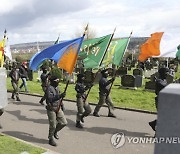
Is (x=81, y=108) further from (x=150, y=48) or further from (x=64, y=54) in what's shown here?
(x=150, y=48)

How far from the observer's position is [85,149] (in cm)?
684

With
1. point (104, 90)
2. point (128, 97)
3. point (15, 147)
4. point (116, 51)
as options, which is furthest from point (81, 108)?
point (128, 97)

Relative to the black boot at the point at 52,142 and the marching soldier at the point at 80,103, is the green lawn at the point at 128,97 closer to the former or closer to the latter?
the marching soldier at the point at 80,103

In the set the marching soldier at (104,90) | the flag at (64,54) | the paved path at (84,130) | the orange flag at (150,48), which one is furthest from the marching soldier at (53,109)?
the orange flag at (150,48)

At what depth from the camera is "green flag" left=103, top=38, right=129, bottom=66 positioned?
1006cm

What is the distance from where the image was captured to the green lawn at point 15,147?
6339 mm

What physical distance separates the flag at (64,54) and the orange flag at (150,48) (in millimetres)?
3087

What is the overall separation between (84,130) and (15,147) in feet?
7.78

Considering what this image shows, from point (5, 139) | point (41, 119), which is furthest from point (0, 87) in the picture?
point (41, 119)

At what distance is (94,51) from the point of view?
31.0 feet

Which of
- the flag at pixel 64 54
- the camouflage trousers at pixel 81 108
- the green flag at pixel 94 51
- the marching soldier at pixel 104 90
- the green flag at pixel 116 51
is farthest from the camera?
the green flag at pixel 116 51

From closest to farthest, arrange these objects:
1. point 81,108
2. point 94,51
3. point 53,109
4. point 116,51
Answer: point 53,109 → point 81,108 → point 94,51 → point 116,51

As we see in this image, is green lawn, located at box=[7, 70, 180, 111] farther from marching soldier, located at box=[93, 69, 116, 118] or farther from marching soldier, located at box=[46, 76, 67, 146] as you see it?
marching soldier, located at box=[46, 76, 67, 146]

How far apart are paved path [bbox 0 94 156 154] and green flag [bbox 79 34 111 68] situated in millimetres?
1880
